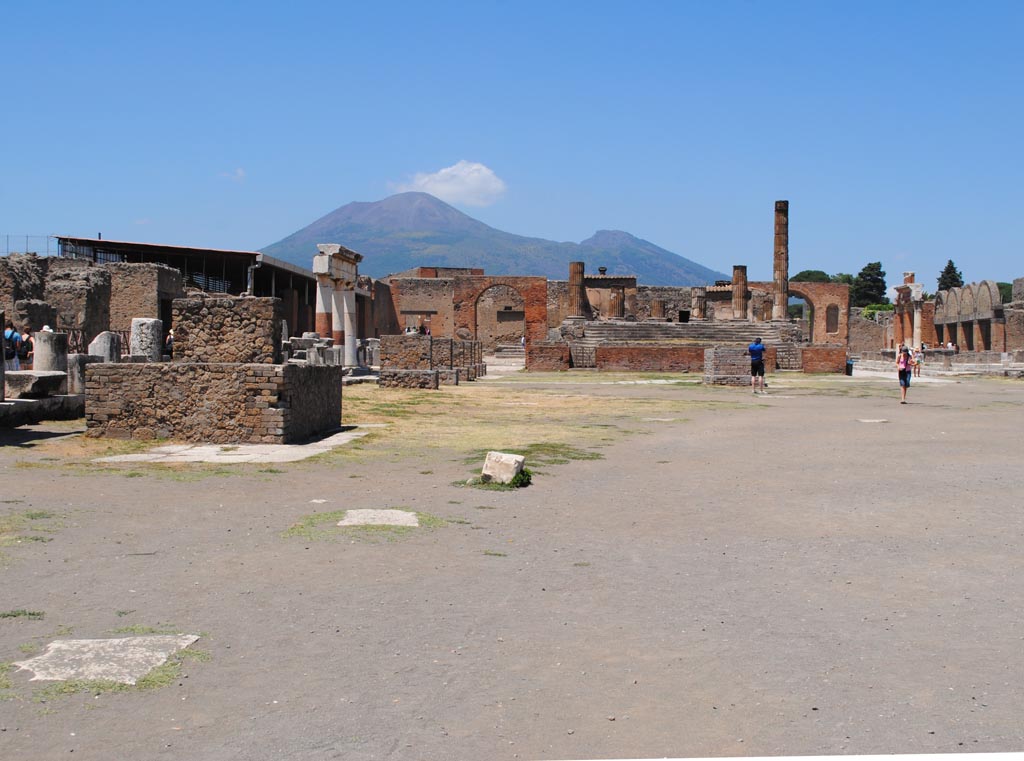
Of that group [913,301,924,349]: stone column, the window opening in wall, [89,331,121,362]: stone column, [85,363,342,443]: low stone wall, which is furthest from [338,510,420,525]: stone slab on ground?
the window opening in wall

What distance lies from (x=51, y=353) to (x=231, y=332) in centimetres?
463

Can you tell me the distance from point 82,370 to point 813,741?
1343cm

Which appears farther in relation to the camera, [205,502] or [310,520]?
[205,502]

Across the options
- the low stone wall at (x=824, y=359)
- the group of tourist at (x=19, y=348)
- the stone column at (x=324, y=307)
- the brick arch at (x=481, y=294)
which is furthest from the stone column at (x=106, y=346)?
the brick arch at (x=481, y=294)

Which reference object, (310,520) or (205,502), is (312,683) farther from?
(205,502)

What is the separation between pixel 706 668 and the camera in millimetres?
4000

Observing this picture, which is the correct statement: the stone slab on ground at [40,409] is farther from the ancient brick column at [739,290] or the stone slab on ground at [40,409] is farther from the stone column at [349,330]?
the ancient brick column at [739,290]

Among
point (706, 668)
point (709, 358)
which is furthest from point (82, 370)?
point (709, 358)

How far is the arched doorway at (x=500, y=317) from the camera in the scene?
61.8 meters

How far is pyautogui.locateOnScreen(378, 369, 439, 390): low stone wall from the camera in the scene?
2289 centimetres

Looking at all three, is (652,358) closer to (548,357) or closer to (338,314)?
(548,357)

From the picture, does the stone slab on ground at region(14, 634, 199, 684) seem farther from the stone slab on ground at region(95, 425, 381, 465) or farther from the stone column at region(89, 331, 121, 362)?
the stone column at region(89, 331, 121, 362)

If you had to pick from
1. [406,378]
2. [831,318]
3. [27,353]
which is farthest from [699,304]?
[27,353]

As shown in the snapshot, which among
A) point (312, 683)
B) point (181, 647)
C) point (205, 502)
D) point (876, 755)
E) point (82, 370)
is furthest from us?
point (82, 370)
